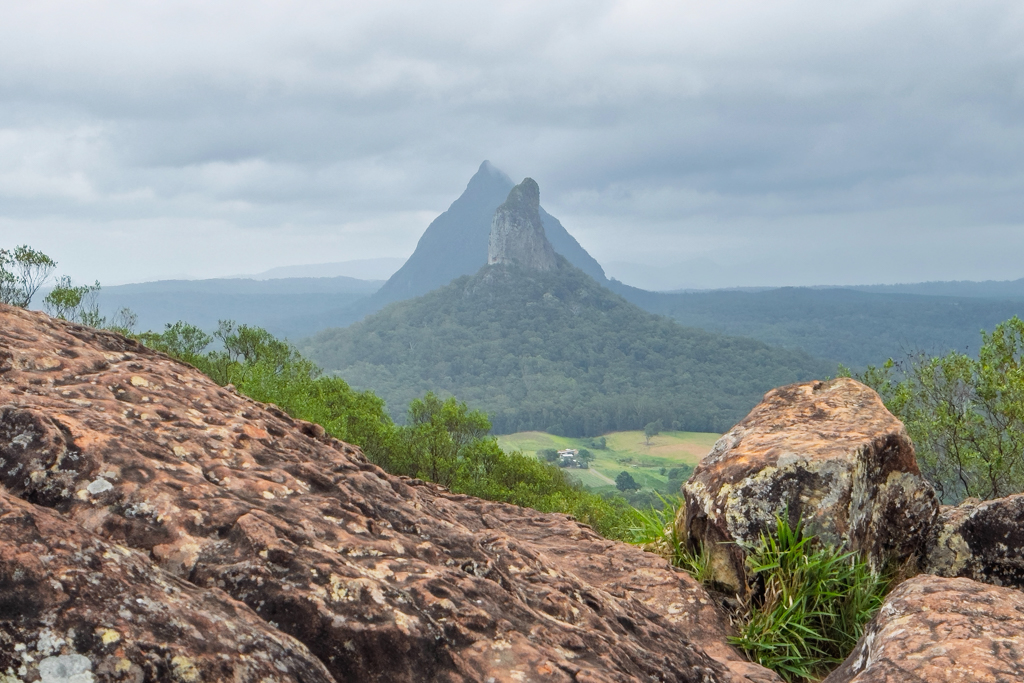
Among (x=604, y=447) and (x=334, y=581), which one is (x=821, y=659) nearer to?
(x=334, y=581)

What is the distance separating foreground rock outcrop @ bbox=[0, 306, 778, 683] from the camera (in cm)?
290

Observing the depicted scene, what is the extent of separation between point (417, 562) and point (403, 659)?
69cm

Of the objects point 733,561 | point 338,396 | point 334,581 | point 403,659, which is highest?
point 334,581

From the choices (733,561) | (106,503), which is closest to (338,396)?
(733,561)

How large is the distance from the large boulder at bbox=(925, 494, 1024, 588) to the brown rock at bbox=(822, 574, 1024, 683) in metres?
2.76

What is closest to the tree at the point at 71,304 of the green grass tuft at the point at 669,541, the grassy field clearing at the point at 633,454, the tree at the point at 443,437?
the tree at the point at 443,437

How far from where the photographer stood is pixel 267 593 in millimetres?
3523

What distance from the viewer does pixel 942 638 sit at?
4.88 meters

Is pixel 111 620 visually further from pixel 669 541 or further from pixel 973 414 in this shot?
pixel 973 414

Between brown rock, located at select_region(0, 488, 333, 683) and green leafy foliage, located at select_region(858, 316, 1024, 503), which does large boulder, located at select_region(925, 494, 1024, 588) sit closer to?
brown rock, located at select_region(0, 488, 333, 683)

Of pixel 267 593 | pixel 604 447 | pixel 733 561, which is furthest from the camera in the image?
pixel 604 447

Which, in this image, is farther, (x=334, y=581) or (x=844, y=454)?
(x=844, y=454)

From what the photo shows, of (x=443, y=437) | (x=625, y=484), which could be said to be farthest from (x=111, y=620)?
(x=625, y=484)

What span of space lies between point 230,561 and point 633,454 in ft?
590
